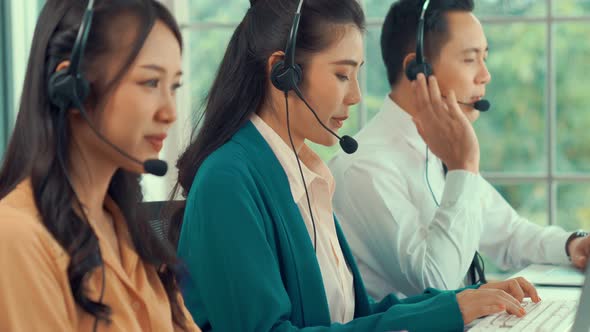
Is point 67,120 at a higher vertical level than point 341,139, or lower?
higher

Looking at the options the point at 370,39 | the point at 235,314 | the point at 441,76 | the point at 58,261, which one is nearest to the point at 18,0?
the point at 370,39

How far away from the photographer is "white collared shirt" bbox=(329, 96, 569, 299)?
1.89 m

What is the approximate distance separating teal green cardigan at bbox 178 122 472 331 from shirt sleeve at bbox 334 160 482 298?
454 millimetres

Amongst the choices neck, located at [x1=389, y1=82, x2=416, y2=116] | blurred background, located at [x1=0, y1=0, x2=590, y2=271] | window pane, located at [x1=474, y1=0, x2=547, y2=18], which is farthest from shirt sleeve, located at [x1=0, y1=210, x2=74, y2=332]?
window pane, located at [x1=474, y1=0, x2=547, y2=18]

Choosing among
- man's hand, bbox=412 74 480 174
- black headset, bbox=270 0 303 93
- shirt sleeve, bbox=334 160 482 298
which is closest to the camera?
black headset, bbox=270 0 303 93

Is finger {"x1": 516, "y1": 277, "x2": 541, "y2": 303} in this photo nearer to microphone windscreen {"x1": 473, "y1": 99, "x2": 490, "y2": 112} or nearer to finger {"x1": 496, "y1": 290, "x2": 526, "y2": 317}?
finger {"x1": 496, "y1": 290, "x2": 526, "y2": 317}

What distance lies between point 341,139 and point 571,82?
210 cm

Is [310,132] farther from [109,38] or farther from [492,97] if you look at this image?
[492,97]

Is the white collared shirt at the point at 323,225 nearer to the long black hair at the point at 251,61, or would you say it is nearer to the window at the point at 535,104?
the long black hair at the point at 251,61

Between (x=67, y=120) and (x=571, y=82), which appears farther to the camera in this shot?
(x=571, y=82)

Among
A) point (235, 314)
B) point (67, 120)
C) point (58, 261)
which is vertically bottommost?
point (235, 314)

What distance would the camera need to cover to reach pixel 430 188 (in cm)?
211

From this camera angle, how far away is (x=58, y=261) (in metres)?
0.99

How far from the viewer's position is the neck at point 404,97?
7.22ft
